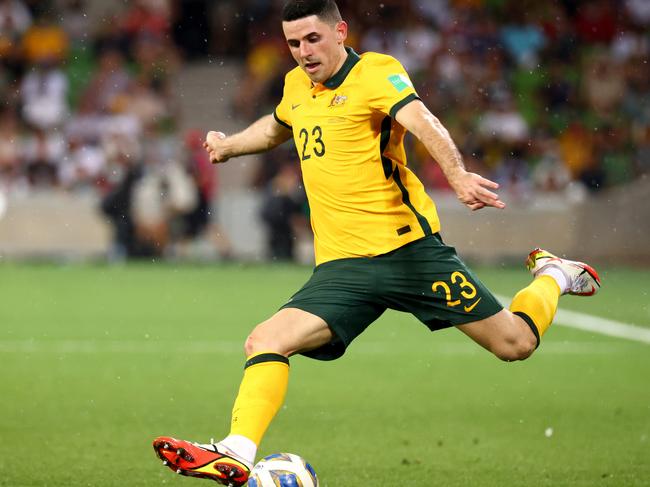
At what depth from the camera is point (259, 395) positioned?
5383mm

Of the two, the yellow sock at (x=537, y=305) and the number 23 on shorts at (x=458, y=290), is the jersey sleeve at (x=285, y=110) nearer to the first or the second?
the number 23 on shorts at (x=458, y=290)

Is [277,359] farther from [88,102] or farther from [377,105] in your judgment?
[88,102]

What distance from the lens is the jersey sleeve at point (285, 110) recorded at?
606 cm

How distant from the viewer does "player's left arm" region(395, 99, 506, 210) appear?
5.01 metres

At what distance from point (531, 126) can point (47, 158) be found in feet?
25.2

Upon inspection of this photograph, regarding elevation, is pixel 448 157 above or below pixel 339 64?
below

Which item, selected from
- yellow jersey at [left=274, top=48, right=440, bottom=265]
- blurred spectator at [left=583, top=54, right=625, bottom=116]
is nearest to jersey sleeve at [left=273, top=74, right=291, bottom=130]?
yellow jersey at [left=274, top=48, right=440, bottom=265]

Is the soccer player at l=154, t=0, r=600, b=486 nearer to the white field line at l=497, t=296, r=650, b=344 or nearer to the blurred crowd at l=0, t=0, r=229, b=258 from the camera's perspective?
the white field line at l=497, t=296, r=650, b=344

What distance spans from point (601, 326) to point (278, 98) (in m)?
8.88

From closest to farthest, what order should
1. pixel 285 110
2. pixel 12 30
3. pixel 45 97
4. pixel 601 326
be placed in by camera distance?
pixel 285 110
pixel 601 326
pixel 45 97
pixel 12 30

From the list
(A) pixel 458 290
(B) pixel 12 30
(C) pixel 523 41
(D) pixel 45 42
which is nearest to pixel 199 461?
(A) pixel 458 290

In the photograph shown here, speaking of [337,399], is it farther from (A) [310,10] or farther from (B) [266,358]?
(A) [310,10]

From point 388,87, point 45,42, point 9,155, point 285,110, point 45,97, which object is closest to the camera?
point 388,87

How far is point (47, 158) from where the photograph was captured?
19.7 meters
